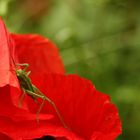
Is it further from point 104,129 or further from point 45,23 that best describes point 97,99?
point 45,23

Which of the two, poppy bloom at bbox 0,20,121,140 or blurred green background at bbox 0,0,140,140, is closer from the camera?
poppy bloom at bbox 0,20,121,140

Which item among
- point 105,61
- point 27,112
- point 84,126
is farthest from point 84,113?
point 105,61

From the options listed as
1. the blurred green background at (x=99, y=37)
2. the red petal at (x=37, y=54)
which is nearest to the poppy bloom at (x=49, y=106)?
the red petal at (x=37, y=54)

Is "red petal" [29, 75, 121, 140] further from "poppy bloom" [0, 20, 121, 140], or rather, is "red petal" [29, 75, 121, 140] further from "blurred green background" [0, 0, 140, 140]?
"blurred green background" [0, 0, 140, 140]

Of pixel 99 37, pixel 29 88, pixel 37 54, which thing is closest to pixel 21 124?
pixel 29 88

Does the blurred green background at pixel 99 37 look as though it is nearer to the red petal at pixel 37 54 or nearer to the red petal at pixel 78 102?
the red petal at pixel 37 54

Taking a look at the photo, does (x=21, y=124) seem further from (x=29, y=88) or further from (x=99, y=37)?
(x=99, y=37)

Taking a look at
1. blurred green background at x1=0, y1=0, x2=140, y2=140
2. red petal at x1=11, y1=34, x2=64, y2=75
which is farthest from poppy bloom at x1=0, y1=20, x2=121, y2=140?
blurred green background at x1=0, y1=0, x2=140, y2=140
